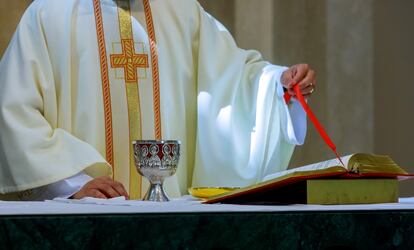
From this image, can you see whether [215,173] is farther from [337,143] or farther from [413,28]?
[413,28]

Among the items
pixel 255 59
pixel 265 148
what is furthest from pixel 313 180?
pixel 255 59

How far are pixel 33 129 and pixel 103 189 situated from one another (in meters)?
0.50

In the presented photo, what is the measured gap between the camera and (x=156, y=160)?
2586 mm

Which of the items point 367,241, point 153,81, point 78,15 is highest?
point 78,15

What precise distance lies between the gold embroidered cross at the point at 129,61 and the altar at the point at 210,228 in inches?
70.1

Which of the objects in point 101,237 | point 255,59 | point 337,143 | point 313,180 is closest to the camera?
point 101,237

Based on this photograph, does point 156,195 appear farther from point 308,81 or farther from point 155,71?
point 155,71

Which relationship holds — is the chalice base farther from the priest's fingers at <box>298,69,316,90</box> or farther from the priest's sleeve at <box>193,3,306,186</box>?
the priest's sleeve at <box>193,3,306,186</box>

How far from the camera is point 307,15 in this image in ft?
19.0

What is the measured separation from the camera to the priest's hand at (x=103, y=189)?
114 inches

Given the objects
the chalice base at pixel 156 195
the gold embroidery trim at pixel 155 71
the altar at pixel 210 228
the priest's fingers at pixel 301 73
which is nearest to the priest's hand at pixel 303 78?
the priest's fingers at pixel 301 73

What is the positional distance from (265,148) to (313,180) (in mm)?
1458

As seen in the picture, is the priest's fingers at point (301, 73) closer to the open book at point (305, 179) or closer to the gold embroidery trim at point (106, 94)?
the gold embroidery trim at point (106, 94)

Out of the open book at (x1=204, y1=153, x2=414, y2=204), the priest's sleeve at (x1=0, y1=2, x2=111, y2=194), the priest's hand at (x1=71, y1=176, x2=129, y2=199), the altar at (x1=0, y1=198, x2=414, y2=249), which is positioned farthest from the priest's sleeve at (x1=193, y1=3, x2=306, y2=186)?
the altar at (x1=0, y1=198, x2=414, y2=249)
